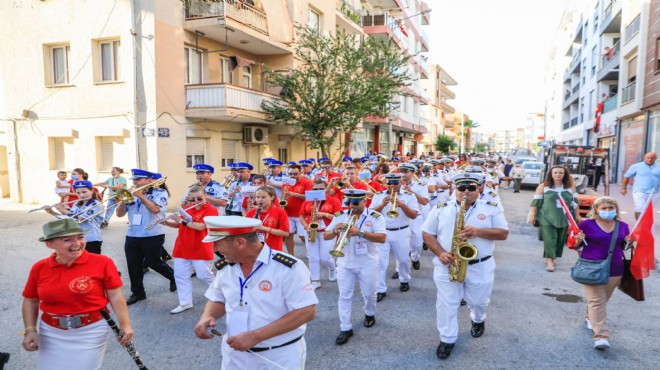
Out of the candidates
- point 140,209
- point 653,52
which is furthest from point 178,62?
point 653,52

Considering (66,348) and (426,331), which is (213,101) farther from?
(66,348)

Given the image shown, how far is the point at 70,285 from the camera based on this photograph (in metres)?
3.18

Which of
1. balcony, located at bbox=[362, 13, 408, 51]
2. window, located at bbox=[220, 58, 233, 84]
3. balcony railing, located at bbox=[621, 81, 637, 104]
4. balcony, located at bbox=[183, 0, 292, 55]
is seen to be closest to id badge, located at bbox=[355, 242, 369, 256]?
balcony, located at bbox=[183, 0, 292, 55]

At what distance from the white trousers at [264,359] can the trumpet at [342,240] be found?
5.91 ft

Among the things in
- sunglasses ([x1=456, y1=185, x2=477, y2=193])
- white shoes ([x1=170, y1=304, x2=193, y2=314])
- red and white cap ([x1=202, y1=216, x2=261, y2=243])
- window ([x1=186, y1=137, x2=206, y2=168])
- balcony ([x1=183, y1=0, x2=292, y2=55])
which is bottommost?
white shoes ([x1=170, y1=304, x2=193, y2=314])

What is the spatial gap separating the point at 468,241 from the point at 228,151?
14.0 meters

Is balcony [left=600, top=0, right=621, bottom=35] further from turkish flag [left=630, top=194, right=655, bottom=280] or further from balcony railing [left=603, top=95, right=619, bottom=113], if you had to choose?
turkish flag [left=630, top=194, right=655, bottom=280]

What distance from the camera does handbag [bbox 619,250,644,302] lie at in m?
4.67

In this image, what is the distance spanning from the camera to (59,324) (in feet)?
10.6

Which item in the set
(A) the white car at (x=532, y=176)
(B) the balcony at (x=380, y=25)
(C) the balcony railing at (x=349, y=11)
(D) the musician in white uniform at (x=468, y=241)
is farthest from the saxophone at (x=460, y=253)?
(B) the balcony at (x=380, y=25)

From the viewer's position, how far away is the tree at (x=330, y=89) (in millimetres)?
17406

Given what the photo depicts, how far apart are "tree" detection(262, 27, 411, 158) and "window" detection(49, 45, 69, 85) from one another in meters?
7.20

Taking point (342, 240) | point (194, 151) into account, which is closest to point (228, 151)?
point (194, 151)

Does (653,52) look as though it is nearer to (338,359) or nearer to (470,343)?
(470,343)
